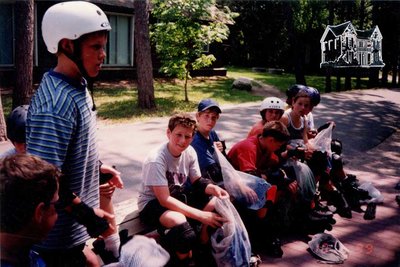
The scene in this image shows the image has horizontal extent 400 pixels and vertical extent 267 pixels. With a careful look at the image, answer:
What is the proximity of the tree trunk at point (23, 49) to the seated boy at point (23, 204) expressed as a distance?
325 inches

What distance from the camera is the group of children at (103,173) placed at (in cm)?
180

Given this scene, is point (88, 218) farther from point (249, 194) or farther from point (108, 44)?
point (108, 44)

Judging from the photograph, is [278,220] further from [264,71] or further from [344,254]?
[264,71]

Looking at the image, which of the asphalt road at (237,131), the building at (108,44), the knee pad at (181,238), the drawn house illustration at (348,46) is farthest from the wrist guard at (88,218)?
the drawn house illustration at (348,46)

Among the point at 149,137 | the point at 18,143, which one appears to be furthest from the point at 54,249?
the point at 149,137

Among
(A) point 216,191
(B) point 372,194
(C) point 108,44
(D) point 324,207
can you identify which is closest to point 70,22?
(A) point 216,191

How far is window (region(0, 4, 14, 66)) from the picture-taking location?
599 inches

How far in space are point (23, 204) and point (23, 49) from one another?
27.8 feet

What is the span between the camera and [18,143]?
10.2 ft

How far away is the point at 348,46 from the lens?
19.3m

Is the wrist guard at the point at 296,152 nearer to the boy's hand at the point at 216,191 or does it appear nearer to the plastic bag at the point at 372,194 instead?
the boy's hand at the point at 216,191

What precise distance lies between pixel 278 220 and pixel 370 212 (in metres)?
1.54

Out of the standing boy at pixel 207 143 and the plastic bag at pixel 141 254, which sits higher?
the standing boy at pixel 207 143

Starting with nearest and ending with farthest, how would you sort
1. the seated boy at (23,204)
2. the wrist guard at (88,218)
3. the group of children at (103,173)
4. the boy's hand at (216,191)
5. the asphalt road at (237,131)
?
the seated boy at (23,204) → the group of children at (103,173) → the wrist guard at (88,218) → the boy's hand at (216,191) → the asphalt road at (237,131)
